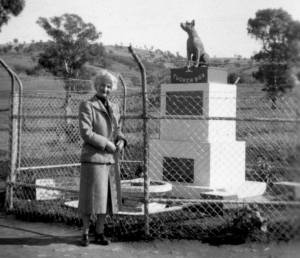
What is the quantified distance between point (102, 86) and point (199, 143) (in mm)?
3134

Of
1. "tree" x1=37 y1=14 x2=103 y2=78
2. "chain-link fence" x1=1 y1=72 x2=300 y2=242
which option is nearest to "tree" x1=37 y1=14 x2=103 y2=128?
"tree" x1=37 y1=14 x2=103 y2=78

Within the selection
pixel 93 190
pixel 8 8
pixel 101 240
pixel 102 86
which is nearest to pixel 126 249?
pixel 101 240

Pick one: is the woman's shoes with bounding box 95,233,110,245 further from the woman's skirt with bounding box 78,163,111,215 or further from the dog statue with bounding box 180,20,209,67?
the dog statue with bounding box 180,20,209,67

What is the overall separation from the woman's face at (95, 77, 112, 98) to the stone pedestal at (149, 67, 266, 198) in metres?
2.65

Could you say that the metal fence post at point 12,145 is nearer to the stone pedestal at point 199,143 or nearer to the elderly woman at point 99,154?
the elderly woman at point 99,154

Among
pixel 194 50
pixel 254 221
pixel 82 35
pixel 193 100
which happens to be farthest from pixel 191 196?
pixel 82 35

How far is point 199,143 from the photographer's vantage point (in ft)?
24.7

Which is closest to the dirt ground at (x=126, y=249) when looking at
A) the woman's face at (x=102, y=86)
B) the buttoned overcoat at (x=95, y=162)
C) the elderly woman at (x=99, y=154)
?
the elderly woman at (x=99, y=154)

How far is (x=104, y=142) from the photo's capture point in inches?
182

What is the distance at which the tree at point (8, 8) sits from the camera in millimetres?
30097

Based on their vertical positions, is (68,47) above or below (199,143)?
above

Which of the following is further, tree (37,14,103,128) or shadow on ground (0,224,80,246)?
tree (37,14,103,128)

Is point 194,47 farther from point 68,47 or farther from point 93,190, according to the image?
point 68,47

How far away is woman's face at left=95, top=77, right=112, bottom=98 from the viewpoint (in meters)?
4.77
